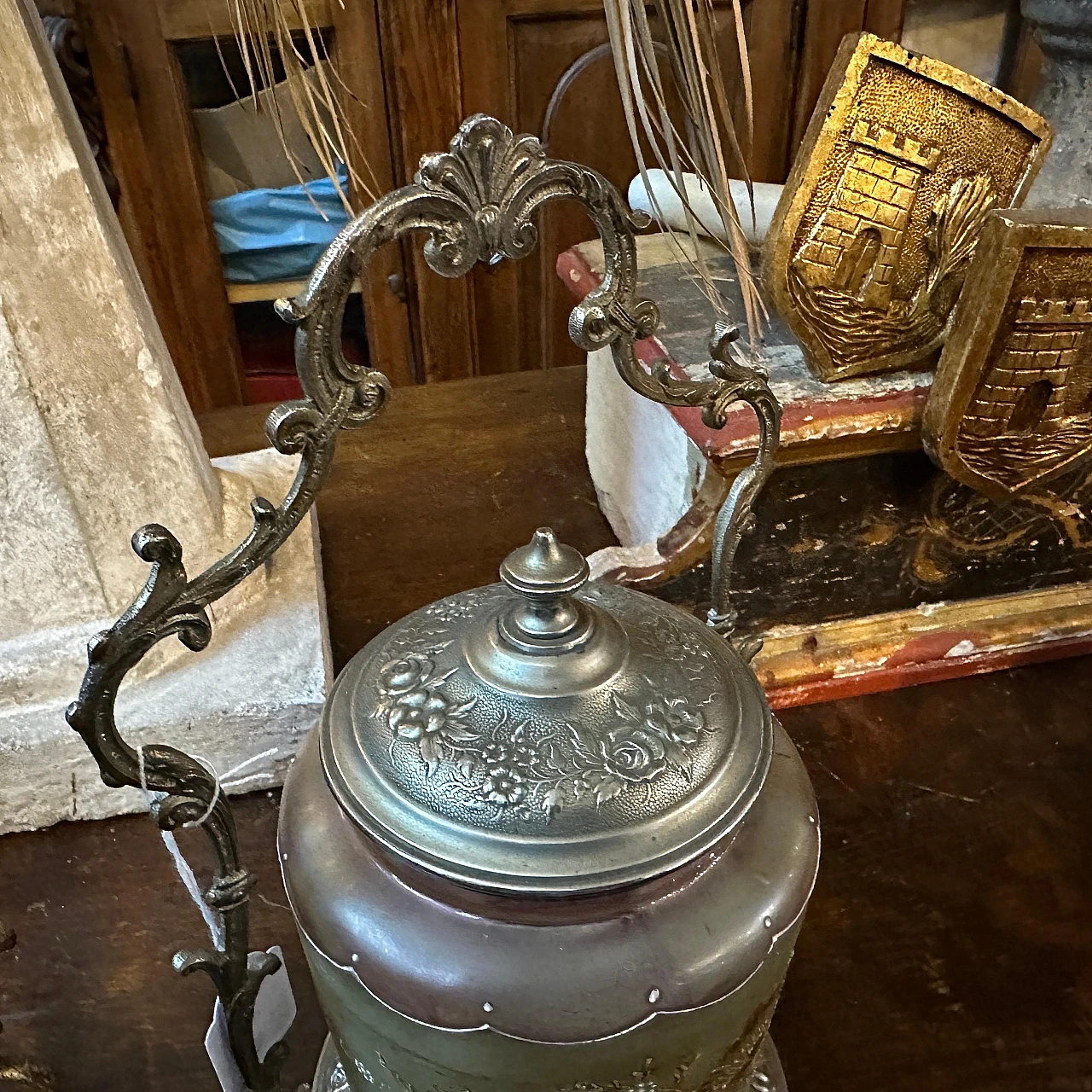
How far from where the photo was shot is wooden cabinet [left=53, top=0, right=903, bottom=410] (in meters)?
1.40

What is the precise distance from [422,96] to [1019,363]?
1.01 metres

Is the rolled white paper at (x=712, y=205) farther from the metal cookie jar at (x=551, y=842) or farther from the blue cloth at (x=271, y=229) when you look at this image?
the blue cloth at (x=271, y=229)

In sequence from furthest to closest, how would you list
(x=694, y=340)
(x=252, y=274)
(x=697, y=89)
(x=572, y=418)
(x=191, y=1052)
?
(x=252, y=274) → (x=572, y=418) → (x=694, y=340) → (x=191, y=1052) → (x=697, y=89)

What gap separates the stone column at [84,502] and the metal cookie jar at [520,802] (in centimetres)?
A: 36

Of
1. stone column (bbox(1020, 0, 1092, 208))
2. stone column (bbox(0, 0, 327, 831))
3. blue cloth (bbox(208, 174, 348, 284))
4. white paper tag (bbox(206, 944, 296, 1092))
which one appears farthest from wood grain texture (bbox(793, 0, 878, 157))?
white paper tag (bbox(206, 944, 296, 1092))

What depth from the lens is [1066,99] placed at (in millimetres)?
1072

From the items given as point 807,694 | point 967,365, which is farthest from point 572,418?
point 967,365

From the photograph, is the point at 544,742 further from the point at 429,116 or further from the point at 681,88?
the point at 429,116

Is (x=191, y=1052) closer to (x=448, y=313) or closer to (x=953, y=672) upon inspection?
(x=953, y=672)

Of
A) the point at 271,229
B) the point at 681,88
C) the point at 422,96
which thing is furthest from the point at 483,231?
the point at 271,229

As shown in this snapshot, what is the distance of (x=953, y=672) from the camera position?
0.99m

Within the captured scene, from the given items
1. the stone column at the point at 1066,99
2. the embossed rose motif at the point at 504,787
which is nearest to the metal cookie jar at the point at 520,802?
the embossed rose motif at the point at 504,787

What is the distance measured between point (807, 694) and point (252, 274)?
1184 millimetres

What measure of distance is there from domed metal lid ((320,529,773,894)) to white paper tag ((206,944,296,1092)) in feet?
0.69
